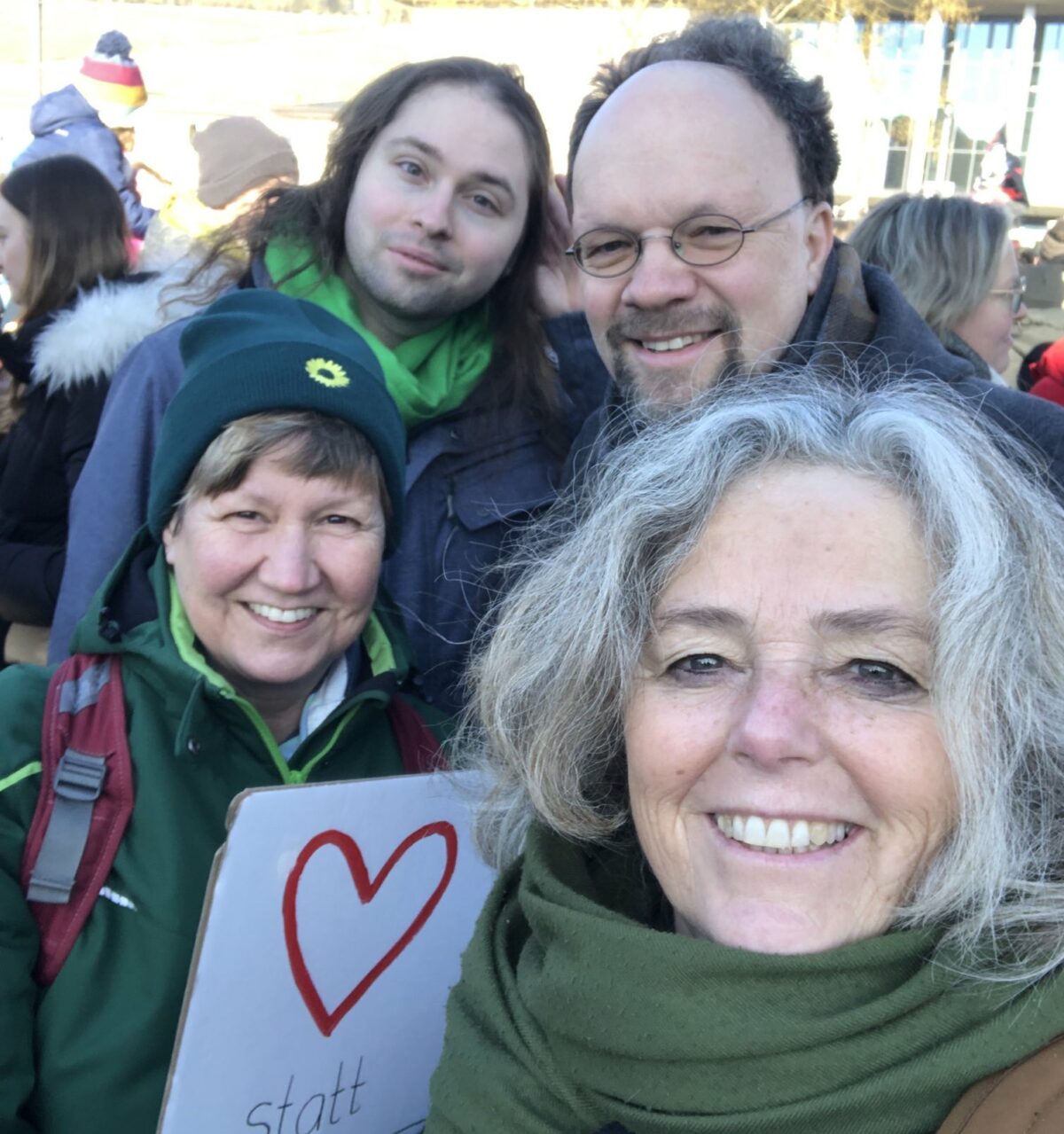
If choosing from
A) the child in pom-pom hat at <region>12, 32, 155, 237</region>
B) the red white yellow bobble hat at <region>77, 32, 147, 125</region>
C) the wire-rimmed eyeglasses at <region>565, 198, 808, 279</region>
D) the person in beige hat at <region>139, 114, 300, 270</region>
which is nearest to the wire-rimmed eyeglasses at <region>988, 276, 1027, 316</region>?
the wire-rimmed eyeglasses at <region>565, 198, 808, 279</region>

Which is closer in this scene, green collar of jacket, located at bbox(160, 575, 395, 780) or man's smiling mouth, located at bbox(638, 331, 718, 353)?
green collar of jacket, located at bbox(160, 575, 395, 780)

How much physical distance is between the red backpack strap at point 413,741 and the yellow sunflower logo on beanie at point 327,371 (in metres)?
0.60

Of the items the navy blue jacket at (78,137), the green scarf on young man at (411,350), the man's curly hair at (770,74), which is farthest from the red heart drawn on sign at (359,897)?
the navy blue jacket at (78,137)

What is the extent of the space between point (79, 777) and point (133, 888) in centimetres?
19

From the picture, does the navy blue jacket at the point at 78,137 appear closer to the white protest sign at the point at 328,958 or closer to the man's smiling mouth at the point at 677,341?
the man's smiling mouth at the point at 677,341

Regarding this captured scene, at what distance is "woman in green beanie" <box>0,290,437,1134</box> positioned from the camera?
6.14 ft

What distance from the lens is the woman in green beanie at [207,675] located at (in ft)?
6.14

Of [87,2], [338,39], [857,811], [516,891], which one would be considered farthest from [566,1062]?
[87,2]

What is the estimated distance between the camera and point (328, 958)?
190 cm

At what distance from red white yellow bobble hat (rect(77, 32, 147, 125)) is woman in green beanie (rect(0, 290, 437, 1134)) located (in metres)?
6.95

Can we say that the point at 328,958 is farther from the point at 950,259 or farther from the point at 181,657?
the point at 950,259

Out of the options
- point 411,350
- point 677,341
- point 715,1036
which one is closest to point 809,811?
point 715,1036

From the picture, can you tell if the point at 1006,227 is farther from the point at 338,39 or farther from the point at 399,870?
the point at 338,39

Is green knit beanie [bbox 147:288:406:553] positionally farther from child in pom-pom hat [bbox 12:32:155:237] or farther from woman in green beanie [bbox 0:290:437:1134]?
child in pom-pom hat [bbox 12:32:155:237]
